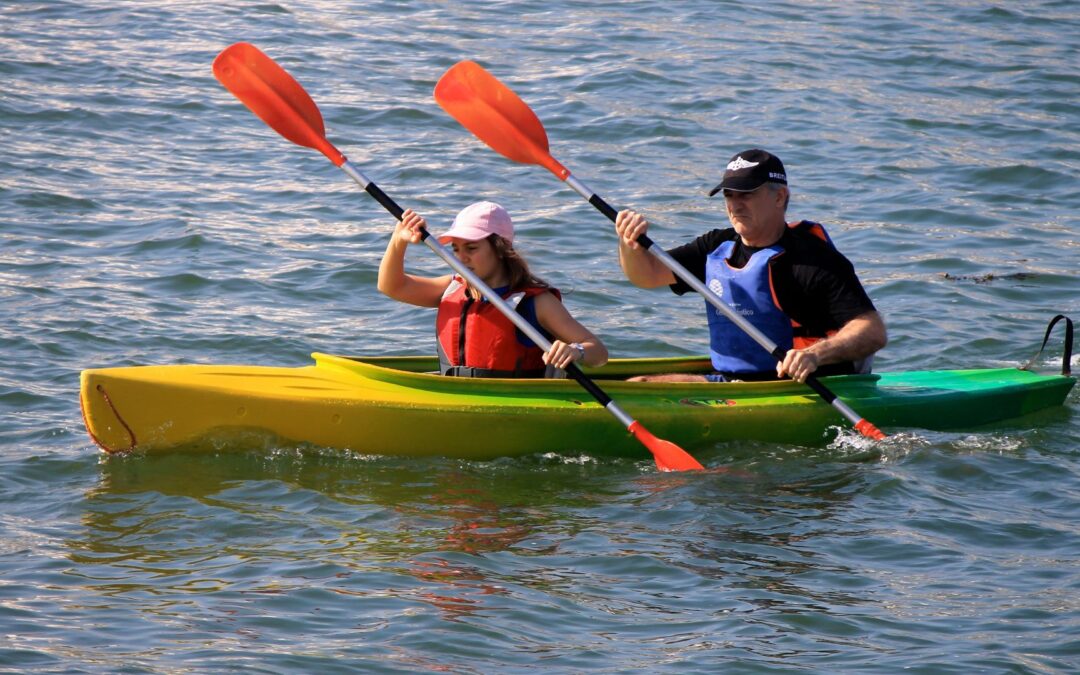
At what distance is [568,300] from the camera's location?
834cm

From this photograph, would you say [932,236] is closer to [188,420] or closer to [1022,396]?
[1022,396]

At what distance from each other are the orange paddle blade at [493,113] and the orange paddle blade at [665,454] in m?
1.47

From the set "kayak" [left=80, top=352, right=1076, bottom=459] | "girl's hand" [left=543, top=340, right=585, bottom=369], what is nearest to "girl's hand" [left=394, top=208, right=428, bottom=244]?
"kayak" [left=80, top=352, right=1076, bottom=459]

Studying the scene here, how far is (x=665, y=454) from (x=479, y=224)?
1.16 metres

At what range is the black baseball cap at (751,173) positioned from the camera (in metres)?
5.75

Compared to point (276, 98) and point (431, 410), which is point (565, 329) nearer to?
point (431, 410)

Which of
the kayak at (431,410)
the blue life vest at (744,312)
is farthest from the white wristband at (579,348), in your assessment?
the blue life vest at (744,312)

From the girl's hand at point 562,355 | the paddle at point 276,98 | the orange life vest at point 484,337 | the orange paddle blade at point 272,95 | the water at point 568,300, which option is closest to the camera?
the water at point 568,300

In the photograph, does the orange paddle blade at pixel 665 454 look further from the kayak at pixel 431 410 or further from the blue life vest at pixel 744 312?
the blue life vest at pixel 744 312

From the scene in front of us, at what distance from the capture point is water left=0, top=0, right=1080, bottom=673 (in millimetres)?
4285

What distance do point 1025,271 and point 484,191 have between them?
3722 mm

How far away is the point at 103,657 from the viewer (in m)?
3.98

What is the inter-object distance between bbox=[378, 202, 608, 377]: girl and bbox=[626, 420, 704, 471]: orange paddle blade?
33 cm

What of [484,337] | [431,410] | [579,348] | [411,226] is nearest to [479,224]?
[411,226]
